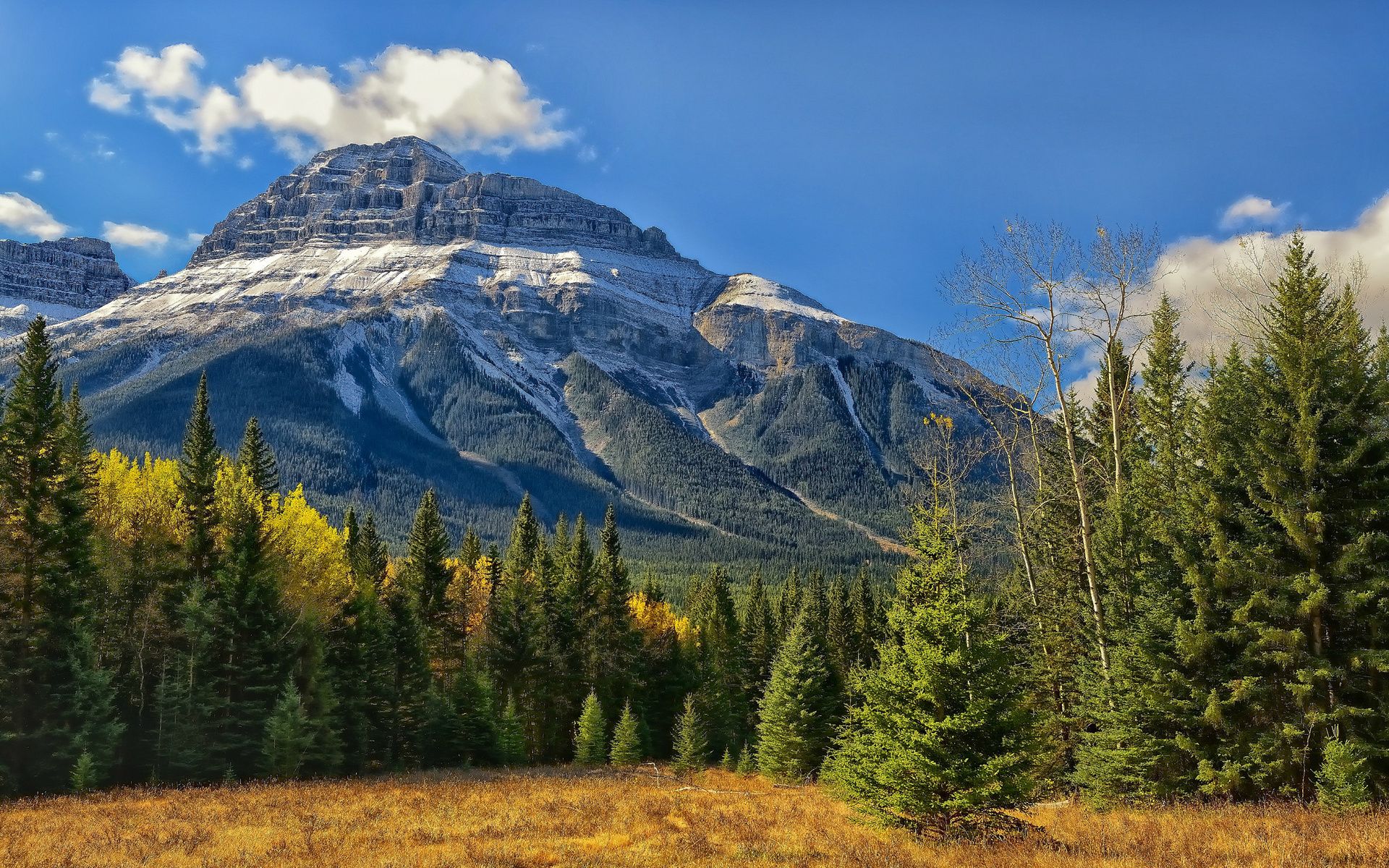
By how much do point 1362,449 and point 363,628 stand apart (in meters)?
38.1

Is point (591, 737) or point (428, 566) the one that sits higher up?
point (428, 566)

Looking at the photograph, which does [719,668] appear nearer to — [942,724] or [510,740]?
[510,740]

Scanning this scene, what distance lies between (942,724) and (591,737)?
33470mm

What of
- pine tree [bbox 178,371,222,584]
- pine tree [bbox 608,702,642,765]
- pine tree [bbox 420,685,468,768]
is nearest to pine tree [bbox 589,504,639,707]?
pine tree [bbox 608,702,642,765]

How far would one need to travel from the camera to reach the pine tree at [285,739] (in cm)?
3098

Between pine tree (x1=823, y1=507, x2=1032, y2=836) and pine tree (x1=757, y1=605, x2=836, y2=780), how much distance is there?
933 inches

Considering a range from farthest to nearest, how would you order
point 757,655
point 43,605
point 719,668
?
point 719,668 → point 757,655 → point 43,605

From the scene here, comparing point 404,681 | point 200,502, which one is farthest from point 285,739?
point 404,681

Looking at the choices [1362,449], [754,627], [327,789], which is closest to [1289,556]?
[1362,449]

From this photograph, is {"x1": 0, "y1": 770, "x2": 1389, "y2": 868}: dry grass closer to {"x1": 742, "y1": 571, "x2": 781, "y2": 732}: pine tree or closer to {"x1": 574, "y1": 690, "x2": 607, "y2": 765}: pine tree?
{"x1": 574, "y1": 690, "x2": 607, "y2": 765}: pine tree

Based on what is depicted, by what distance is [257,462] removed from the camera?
3950 centimetres

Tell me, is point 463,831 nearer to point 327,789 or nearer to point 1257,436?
point 327,789

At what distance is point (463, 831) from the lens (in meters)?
17.5

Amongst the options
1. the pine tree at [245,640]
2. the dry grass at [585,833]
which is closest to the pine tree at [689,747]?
the dry grass at [585,833]
